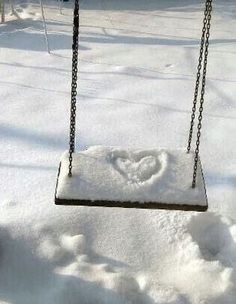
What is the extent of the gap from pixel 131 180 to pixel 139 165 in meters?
0.16

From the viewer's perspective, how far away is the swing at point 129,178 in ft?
7.36

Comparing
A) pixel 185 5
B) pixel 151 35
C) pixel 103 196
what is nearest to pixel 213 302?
pixel 103 196

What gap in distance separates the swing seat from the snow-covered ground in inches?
32.1

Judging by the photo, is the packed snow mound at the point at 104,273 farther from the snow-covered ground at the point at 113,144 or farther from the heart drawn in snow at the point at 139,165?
the heart drawn in snow at the point at 139,165

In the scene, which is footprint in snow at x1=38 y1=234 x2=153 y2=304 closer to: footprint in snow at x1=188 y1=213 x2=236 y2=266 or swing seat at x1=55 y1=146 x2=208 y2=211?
footprint in snow at x1=188 y1=213 x2=236 y2=266

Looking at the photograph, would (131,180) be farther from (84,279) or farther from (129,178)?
(84,279)

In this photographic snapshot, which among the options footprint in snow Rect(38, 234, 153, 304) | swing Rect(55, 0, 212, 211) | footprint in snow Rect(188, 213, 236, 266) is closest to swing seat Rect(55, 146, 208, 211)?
swing Rect(55, 0, 212, 211)

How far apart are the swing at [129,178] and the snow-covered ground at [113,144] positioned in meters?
0.82

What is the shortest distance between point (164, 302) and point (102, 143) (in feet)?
6.16

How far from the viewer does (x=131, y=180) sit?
94.0 inches

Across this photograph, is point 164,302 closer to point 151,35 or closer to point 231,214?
point 231,214

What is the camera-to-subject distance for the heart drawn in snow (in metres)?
2.43

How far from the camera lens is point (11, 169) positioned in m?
3.95

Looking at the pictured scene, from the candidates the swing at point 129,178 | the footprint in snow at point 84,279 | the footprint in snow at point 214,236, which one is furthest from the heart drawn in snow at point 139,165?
the footprint in snow at point 214,236
